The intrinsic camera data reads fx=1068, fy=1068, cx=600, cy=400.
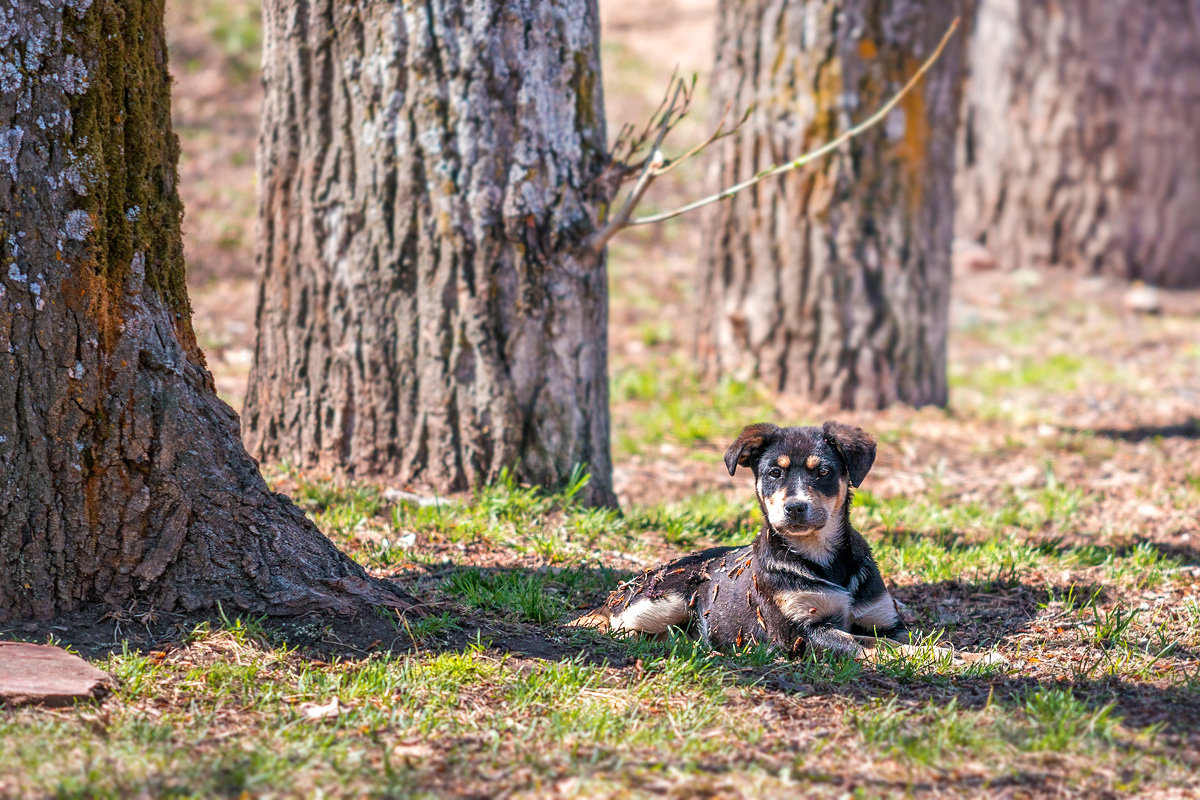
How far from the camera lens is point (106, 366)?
373 cm

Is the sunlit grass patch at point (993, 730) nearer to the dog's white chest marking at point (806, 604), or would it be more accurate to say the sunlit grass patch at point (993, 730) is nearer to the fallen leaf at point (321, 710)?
the dog's white chest marking at point (806, 604)

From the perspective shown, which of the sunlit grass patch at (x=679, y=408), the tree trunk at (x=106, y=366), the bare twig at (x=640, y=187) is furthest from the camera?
the sunlit grass patch at (x=679, y=408)

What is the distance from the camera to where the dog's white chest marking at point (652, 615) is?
14.6ft

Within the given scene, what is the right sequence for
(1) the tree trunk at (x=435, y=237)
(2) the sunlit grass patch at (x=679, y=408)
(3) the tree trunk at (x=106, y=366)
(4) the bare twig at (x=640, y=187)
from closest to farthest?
(3) the tree trunk at (x=106, y=366) < (4) the bare twig at (x=640, y=187) < (1) the tree trunk at (x=435, y=237) < (2) the sunlit grass patch at (x=679, y=408)

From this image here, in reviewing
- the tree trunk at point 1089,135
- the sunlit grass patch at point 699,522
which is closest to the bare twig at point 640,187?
the sunlit grass patch at point 699,522

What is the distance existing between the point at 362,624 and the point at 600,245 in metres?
2.38

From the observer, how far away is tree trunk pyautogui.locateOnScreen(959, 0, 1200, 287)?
464 inches

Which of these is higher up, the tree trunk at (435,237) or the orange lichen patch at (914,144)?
the orange lichen patch at (914,144)

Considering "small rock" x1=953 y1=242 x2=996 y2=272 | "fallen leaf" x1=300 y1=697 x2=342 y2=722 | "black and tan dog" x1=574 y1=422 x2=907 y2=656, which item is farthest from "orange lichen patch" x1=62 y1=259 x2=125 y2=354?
"small rock" x1=953 y1=242 x2=996 y2=272

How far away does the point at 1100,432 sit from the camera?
8172 millimetres

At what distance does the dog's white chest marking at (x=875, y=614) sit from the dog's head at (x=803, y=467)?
359 mm

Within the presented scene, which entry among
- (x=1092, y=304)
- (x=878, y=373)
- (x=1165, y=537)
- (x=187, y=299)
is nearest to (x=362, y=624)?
(x=187, y=299)

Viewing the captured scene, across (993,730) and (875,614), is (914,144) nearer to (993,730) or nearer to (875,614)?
(875,614)

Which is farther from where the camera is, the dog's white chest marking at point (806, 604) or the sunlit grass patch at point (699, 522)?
the sunlit grass patch at point (699, 522)
